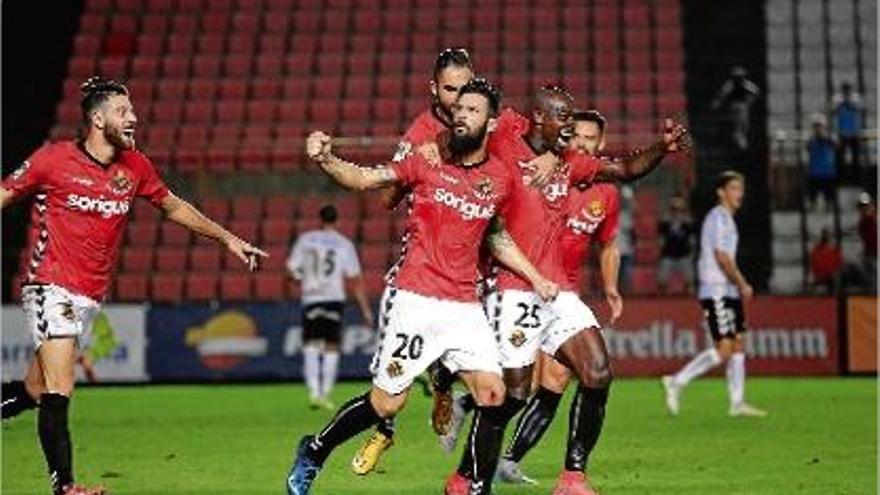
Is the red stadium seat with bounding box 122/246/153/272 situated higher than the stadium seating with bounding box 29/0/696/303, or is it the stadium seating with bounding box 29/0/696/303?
the stadium seating with bounding box 29/0/696/303

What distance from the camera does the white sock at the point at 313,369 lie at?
69.7ft

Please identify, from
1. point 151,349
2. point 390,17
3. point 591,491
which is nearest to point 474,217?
point 591,491

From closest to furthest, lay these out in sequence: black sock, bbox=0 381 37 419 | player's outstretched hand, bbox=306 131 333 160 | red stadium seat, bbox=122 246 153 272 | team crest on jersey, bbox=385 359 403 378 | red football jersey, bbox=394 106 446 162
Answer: player's outstretched hand, bbox=306 131 333 160 → team crest on jersey, bbox=385 359 403 378 → red football jersey, bbox=394 106 446 162 → black sock, bbox=0 381 37 419 → red stadium seat, bbox=122 246 153 272

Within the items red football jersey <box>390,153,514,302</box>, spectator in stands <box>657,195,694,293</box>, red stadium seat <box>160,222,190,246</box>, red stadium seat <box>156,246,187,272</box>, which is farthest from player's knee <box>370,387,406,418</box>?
red stadium seat <box>160,222,190,246</box>

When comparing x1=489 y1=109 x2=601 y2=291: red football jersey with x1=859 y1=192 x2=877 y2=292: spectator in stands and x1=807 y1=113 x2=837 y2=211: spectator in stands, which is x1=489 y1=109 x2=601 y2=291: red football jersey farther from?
x1=807 y1=113 x2=837 y2=211: spectator in stands

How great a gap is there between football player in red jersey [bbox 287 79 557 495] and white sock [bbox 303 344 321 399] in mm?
11282

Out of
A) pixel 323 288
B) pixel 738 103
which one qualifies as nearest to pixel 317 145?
pixel 323 288

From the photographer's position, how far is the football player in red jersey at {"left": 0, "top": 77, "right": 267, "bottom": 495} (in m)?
10.7

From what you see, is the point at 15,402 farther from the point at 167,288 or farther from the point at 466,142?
the point at 167,288

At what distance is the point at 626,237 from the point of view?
28188 millimetres

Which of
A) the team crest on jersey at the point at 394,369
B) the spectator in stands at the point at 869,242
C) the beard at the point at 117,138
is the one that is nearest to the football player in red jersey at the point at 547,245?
the team crest on jersey at the point at 394,369

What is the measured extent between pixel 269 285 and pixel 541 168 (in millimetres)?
19229

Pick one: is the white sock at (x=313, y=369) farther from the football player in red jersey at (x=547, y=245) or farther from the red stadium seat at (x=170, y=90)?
the red stadium seat at (x=170, y=90)

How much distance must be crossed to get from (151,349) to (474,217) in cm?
1697
